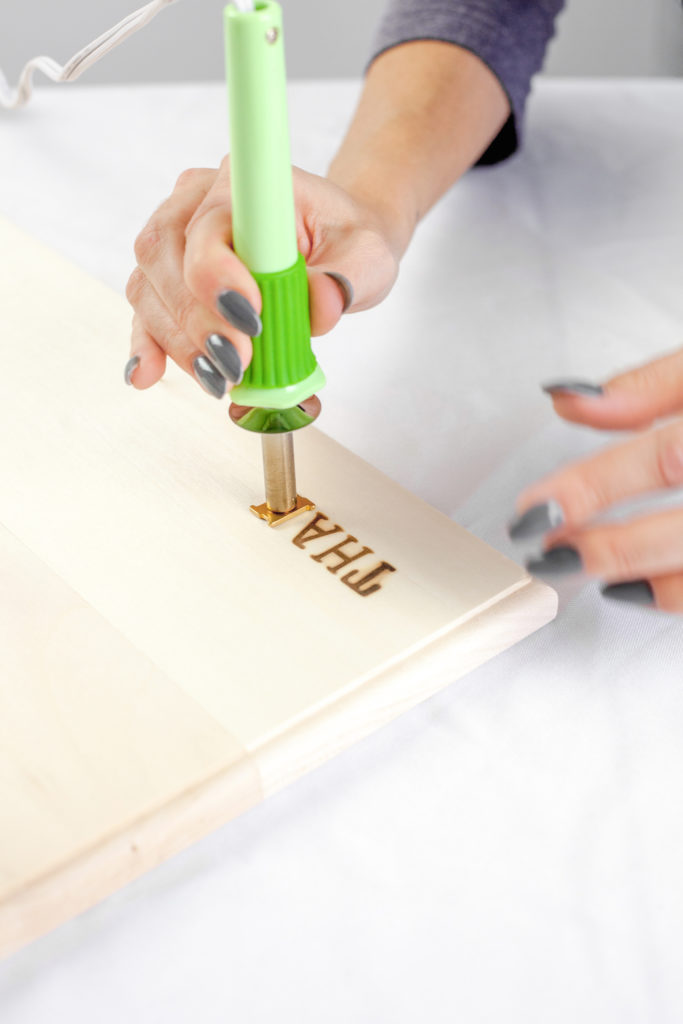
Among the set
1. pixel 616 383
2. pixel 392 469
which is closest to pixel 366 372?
pixel 392 469

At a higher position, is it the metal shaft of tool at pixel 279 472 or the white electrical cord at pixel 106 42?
the white electrical cord at pixel 106 42

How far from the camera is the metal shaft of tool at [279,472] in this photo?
1.49 ft

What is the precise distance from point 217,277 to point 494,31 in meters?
0.42

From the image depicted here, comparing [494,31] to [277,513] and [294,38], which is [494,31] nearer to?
[277,513]

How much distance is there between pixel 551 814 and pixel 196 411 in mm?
269

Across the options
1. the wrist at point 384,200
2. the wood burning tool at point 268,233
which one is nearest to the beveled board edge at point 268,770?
the wood burning tool at point 268,233

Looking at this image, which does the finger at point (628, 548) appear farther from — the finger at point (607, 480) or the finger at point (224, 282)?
the finger at point (224, 282)

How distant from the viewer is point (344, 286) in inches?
17.3

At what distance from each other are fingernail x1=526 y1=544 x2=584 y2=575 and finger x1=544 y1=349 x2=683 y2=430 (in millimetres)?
63

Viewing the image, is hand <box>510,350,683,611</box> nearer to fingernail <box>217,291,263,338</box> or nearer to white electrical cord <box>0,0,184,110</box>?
fingernail <box>217,291,263,338</box>

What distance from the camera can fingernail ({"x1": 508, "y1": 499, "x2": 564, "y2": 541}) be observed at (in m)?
0.40

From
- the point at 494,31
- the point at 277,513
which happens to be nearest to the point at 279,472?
the point at 277,513

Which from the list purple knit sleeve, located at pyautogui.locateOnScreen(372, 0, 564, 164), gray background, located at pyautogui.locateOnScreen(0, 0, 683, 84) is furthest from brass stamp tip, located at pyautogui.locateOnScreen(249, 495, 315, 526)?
gray background, located at pyautogui.locateOnScreen(0, 0, 683, 84)

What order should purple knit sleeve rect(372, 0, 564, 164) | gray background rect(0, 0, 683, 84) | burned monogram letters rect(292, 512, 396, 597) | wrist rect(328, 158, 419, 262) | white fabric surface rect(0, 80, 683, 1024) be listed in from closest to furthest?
white fabric surface rect(0, 80, 683, 1024)
burned monogram letters rect(292, 512, 396, 597)
wrist rect(328, 158, 419, 262)
purple knit sleeve rect(372, 0, 564, 164)
gray background rect(0, 0, 683, 84)
